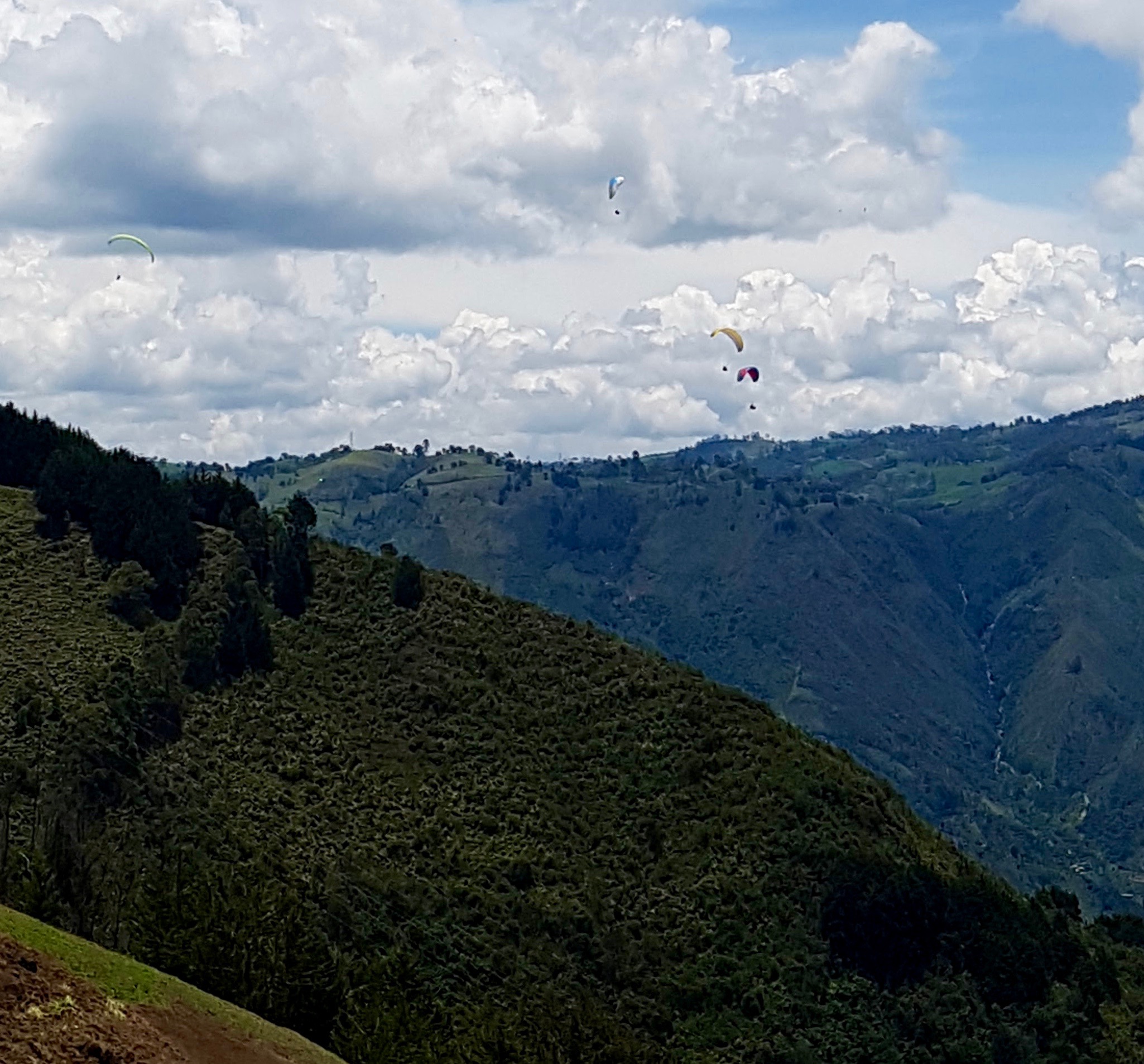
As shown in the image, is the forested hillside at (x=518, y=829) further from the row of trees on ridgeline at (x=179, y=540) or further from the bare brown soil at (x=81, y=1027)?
the bare brown soil at (x=81, y=1027)

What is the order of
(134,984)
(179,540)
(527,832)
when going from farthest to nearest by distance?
(179,540), (527,832), (134,984)

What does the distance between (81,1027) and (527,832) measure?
5552 centimetres

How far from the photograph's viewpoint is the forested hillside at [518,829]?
64188mm

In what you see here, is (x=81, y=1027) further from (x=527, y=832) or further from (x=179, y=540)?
(x=179, y=540)

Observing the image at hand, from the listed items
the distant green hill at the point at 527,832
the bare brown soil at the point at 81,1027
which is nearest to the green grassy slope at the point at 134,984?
the bare brown soil at the point at 81,1027

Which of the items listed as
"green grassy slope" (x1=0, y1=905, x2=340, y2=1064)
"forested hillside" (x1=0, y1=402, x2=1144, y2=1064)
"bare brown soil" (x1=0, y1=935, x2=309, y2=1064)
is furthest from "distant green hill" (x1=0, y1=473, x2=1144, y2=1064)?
"bare brown soil" (x1=0, y1=935, x2=309, y2=1064)

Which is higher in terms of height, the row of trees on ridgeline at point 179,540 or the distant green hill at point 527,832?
the row of trees on ridgeline at point 179,540

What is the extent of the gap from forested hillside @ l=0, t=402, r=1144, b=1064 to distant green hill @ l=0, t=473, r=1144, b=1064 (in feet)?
0.62

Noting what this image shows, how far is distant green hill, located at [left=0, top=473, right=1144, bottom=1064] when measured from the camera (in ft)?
210

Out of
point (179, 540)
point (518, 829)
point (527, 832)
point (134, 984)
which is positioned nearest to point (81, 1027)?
point (134, 984)

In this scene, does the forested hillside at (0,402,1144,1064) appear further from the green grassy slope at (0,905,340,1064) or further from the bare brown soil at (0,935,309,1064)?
the bare brown soil at (0,935,309,1064)

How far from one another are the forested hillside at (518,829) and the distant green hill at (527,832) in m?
0.19

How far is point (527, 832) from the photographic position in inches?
3164

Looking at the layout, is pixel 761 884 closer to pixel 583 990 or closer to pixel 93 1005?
pixel 583 990
